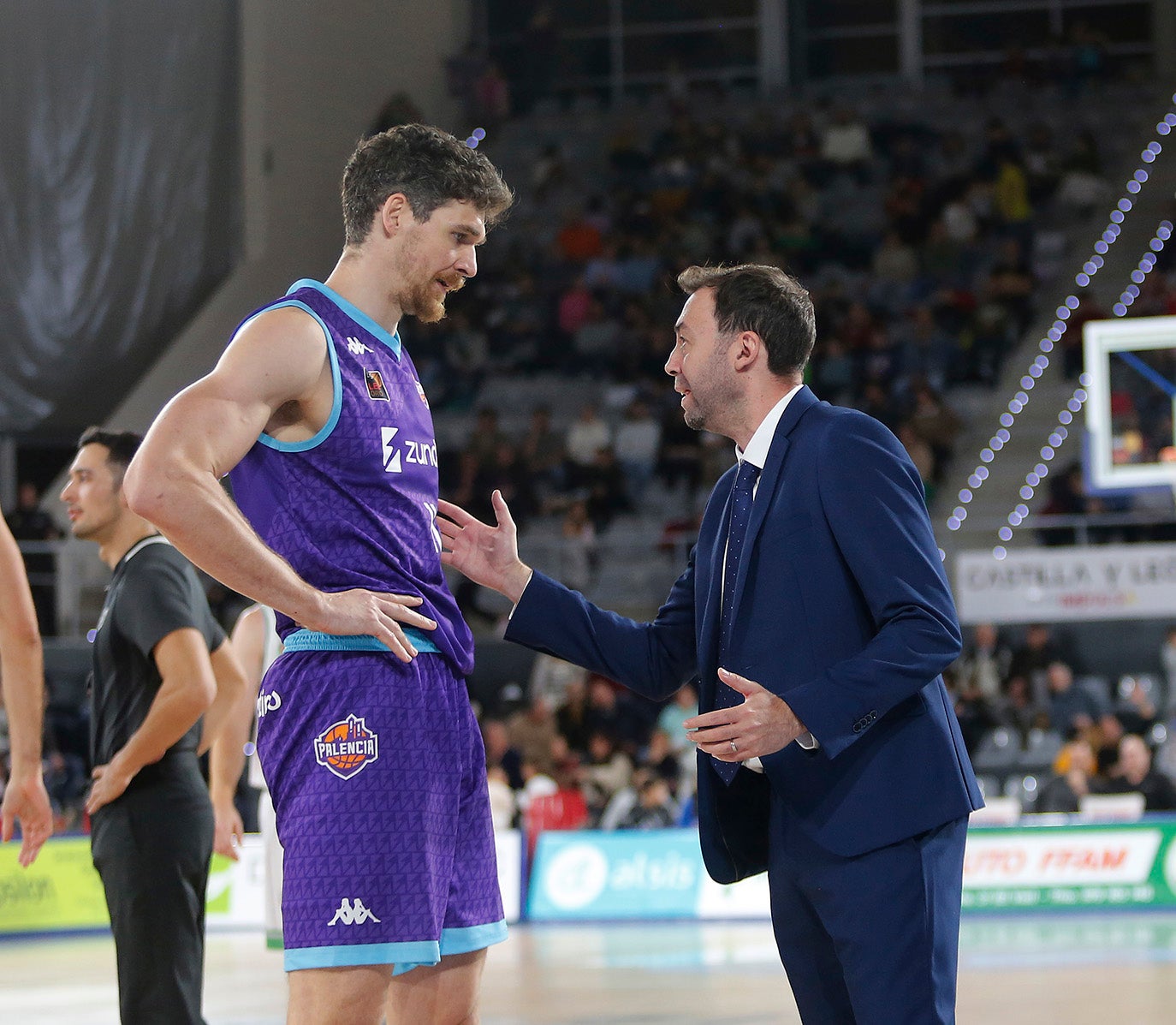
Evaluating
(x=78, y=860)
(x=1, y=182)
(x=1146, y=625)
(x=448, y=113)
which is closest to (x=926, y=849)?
(x=78, y=860)

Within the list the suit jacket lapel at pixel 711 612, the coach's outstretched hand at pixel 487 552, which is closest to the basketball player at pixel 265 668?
Result: the coach's outstretched hand at pixel 487 552

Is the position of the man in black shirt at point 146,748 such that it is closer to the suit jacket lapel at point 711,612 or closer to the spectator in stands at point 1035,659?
the suit jacket lapel at point 711,612

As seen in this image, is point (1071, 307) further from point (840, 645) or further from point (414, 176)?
point (414, 176)

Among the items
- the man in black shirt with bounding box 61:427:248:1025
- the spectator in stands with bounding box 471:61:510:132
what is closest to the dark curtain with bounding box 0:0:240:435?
the spectator in stands with bounding box 471:61:510:132

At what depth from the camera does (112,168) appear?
1705 centimetres

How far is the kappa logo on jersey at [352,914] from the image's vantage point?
123 inches

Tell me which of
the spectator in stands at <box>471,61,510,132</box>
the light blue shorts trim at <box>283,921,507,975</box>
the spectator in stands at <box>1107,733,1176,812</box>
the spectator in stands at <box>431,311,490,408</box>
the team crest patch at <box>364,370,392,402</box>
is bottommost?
the spectator in stands at <box>1107,733,1176,812</box>

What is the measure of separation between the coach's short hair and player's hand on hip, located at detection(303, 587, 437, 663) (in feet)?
3.30

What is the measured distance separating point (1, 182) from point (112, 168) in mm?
1382

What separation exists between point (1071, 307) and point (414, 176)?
679 inches

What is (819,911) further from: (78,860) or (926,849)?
(78,860)

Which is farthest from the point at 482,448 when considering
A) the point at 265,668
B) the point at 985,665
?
the point at 265,668

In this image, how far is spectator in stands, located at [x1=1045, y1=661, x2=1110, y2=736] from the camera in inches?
554

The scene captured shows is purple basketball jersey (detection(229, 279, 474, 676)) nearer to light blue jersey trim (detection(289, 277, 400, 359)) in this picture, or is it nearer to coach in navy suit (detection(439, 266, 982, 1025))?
light blue jersey trim (detection(289, 277, 400, 359))
